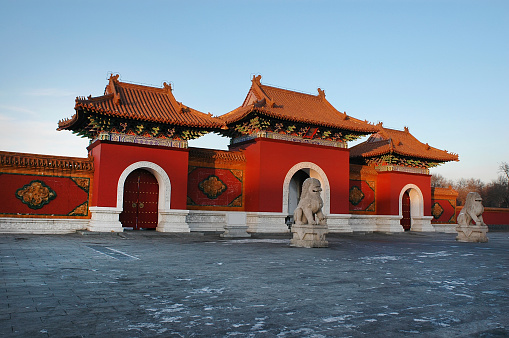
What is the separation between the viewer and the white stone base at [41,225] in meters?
13.2

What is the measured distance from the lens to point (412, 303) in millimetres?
4695

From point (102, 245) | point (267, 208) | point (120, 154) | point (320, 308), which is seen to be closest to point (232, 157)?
point (267, 208)

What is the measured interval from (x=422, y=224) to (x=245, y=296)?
20.1m

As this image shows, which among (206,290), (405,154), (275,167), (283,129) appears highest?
(283,129)

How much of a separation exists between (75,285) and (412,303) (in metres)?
4.03

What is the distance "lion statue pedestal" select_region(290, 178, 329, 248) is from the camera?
36.2ft

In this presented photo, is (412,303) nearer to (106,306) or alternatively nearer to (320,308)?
(320,308)

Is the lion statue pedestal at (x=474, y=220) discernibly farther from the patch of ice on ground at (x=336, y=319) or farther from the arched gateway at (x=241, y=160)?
the patch of ice on ground at (x=336, y=319)

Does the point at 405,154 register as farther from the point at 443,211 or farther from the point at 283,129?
the point at 283,129

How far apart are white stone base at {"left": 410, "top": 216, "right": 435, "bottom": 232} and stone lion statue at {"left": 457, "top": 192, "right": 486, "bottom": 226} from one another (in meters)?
7.67

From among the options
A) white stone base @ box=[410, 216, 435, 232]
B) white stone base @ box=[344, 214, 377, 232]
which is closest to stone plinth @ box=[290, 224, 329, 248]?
white stone base @ box=[344, 214, 377, 232]

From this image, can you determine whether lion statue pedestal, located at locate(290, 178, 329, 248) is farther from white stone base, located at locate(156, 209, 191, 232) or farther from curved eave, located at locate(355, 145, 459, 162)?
curved eave, located at locate(355, 145, 459, 162)

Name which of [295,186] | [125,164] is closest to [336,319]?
[125,164]

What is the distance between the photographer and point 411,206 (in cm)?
2302
